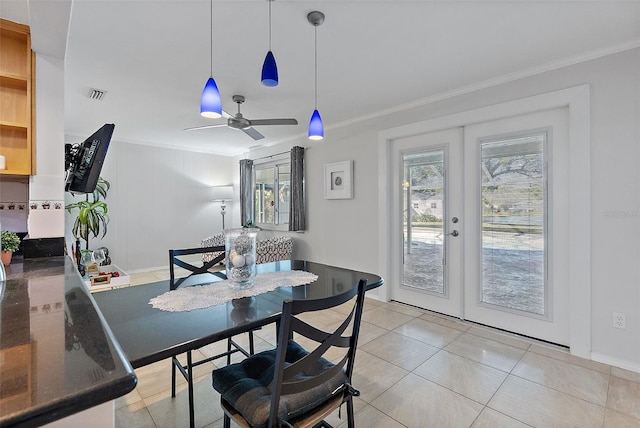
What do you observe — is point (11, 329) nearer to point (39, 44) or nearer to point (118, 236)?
point (39, 44)

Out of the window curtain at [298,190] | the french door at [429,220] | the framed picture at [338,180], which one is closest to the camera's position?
the french door at [429,220]

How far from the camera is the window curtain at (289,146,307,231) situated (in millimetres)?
4938

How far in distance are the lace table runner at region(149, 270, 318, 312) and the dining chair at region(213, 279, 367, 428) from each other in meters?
0.31

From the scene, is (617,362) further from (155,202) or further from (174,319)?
(155,202)

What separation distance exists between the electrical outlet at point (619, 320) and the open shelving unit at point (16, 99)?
4.23m

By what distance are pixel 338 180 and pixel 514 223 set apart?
7.46 feet

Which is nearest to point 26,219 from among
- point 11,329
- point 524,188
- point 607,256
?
point 11,329

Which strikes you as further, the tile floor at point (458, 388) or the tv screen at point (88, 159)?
the tv screen at point (88, 159)

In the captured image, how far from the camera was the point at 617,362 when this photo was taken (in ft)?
7.58

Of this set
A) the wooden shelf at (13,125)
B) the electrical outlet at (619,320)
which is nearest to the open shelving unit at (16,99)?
the wooden shelf at (13,125)

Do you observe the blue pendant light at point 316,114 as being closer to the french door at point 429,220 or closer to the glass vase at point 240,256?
the glass vase at point 240,256

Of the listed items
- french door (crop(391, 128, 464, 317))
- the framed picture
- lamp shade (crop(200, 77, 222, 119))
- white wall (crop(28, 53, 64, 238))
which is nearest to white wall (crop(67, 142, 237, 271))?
the framed picture

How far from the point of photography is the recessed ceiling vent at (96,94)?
3156 millimetres

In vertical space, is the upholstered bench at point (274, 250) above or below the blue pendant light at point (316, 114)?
below
